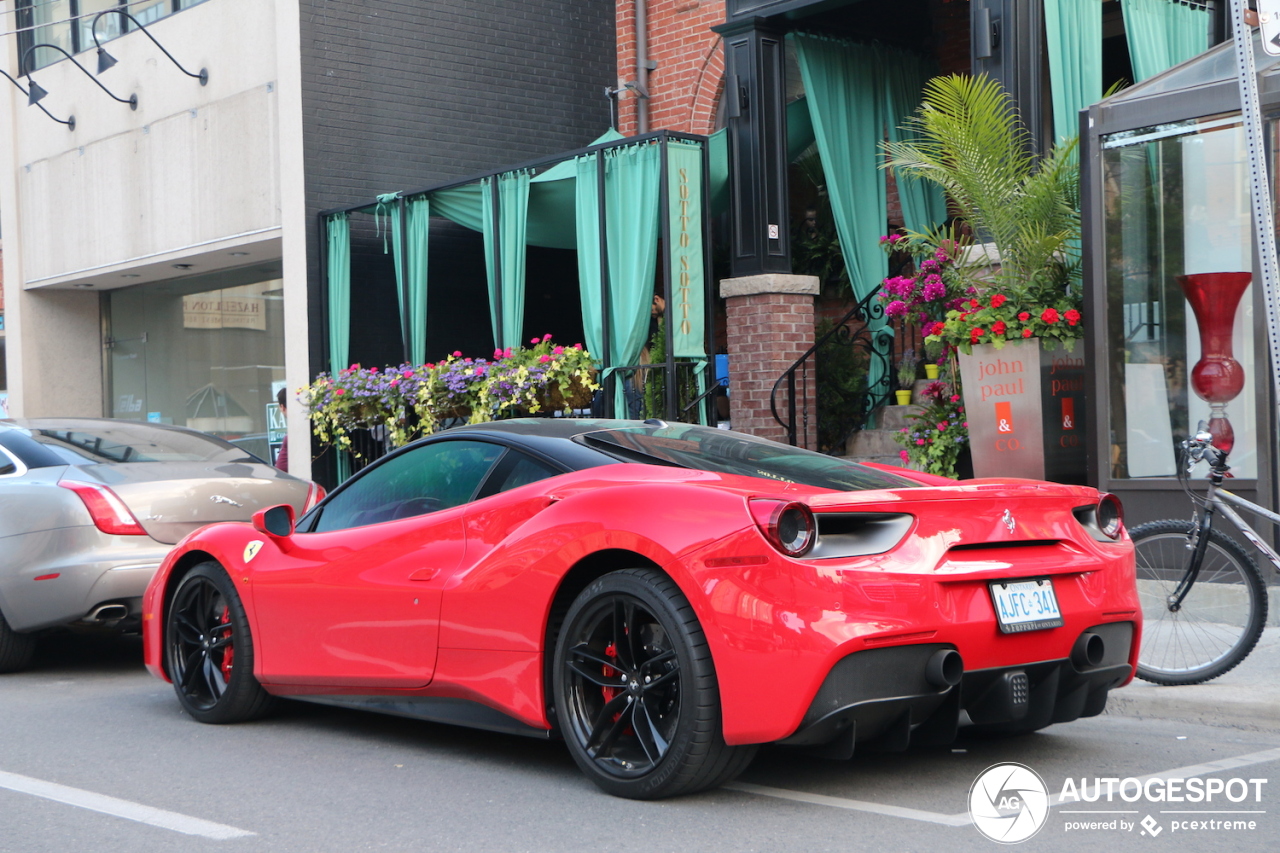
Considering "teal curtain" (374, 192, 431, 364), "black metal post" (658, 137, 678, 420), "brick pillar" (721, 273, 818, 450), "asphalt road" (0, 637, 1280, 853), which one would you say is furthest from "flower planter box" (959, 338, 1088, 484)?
"teal curtain" (374, 192, 431, 364)

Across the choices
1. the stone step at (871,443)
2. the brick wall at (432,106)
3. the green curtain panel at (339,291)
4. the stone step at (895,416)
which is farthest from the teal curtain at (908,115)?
the green curtain panel at (339,291)

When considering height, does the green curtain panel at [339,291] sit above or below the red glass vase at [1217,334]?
above

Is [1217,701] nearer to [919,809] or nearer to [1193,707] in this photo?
[1193,707]

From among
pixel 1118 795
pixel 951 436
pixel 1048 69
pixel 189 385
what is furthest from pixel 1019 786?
pixel 189 385

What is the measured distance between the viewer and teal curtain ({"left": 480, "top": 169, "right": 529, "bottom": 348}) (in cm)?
1281

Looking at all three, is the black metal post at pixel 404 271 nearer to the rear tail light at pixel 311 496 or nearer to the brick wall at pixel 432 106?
the brick wall at pixel 432 106

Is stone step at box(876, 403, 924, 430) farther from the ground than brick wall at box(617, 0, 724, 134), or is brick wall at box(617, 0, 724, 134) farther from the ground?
brick wall at box(617, 0, 724, 134)

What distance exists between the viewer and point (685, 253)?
1152 centimetres

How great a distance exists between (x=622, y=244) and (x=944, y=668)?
8.38 meters

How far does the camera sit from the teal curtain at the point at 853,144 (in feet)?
39.4

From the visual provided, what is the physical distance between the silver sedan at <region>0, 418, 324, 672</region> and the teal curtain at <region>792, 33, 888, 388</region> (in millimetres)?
6134

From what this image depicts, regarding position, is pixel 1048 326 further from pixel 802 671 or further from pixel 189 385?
pixel 189 385

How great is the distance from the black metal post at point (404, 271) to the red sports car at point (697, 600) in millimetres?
8435

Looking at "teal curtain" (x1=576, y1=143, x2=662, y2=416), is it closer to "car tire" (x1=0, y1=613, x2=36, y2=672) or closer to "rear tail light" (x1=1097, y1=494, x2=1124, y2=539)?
"car tire" (x1=0, y1=613, x2=36, y2=672)
